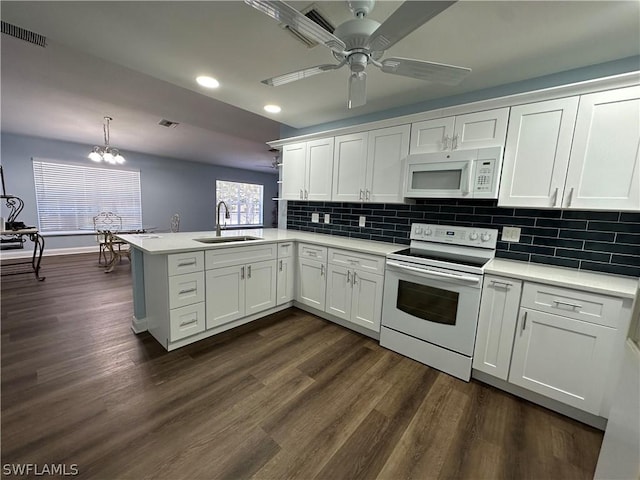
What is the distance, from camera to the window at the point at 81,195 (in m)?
5.25

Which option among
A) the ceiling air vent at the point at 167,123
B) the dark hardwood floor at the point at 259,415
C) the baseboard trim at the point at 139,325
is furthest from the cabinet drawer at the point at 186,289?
the ceiling air vent at the point at 167,123

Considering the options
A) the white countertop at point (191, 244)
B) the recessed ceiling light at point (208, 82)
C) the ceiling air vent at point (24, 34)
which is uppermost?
the ceiling air vent at point (24, 34)

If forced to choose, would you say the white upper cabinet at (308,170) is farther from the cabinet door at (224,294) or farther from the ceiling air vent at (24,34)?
the ceiling air vent at (24,34)

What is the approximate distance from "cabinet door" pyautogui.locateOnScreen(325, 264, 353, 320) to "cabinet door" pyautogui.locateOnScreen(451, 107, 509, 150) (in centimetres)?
148

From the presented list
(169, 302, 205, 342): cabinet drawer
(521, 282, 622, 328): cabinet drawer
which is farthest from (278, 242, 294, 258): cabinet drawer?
(521, 282, 622, 328): cabinet drawer

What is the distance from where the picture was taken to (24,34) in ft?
5.91

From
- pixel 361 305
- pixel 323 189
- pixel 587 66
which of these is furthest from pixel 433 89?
pixel 361 305

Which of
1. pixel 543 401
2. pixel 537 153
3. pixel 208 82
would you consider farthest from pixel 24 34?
pixel 543 401

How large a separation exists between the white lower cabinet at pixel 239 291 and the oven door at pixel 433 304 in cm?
124

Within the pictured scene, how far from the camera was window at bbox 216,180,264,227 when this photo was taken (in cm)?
847

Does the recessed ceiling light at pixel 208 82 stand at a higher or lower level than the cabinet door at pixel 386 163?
higher

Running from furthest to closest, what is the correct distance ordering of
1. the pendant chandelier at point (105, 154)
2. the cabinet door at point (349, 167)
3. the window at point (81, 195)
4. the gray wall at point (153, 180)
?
the window at point (81, 195) → the gray wall at point (153, 180) → the pendant chandelier at point (105, 154) → the cabinet door at point (349, 167)

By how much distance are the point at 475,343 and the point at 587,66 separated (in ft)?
6.89

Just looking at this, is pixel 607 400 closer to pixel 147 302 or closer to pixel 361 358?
pixel 361 358
